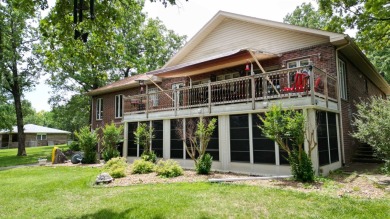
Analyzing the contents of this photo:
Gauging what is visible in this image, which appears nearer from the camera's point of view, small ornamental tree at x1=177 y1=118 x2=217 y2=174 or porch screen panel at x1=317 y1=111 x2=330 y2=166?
porch screen panel at x1=317 y1=111 x2=330 y2=166

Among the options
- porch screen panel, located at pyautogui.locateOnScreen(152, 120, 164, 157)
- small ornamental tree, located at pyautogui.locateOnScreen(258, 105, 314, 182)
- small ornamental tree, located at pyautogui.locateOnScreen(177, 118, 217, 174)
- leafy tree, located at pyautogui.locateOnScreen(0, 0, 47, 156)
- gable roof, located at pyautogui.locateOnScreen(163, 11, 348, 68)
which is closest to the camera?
small ornamental tree, located at pyautogui.locateOnScreen(258, 105, 314, 182)

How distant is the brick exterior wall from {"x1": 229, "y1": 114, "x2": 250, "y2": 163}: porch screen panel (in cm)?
442

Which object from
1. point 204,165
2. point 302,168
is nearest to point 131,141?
point 204,165

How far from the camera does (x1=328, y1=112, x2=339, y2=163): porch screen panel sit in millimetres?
8977

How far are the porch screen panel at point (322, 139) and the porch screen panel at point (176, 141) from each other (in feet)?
18.5

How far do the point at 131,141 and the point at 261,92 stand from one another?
743 cm

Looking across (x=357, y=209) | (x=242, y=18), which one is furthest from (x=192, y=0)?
(x=242, y=18)

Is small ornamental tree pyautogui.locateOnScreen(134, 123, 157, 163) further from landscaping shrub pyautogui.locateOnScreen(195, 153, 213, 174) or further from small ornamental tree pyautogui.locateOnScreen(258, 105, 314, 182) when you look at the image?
small ornamental tree pyautogui.locateOnScreen(258, 105, 314, 182)

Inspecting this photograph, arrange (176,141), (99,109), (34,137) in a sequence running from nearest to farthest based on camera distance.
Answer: (176,141) < (99,109) < (34,137)

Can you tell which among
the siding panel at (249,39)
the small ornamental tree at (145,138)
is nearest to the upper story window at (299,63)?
the siding panel at (249,39)

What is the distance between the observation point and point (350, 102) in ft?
37.8

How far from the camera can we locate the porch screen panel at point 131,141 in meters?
13.3

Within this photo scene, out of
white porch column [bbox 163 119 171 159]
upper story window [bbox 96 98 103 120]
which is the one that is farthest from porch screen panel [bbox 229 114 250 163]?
upper story window [bbox 96 98 103 120]

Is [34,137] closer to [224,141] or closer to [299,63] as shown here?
[224,141]
